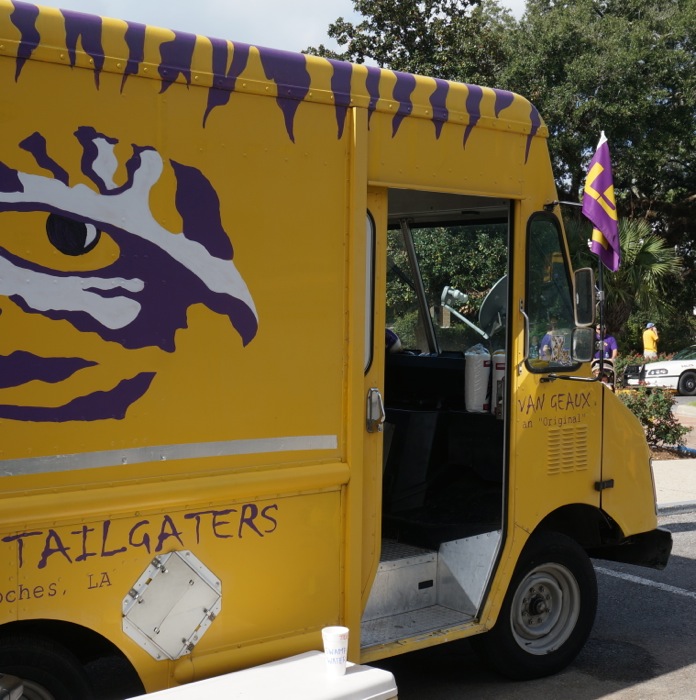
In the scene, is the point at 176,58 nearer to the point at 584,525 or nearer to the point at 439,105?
the point at 439,105

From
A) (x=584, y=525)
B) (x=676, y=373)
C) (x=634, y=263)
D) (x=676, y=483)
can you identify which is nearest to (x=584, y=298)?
(x=584, y=525)

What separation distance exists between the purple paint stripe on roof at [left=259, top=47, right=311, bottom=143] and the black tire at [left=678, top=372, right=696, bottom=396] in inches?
868

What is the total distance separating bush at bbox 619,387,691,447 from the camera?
13.6 meters

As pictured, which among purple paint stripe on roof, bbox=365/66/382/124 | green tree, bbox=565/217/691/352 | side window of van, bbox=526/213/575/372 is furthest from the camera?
green tree, bbox=565/217/691/352

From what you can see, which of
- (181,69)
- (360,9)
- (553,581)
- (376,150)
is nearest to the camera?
(181,69)

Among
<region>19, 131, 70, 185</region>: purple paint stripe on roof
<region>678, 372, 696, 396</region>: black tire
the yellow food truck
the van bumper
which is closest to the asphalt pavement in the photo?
the van bumper

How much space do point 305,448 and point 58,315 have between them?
3.97 feet

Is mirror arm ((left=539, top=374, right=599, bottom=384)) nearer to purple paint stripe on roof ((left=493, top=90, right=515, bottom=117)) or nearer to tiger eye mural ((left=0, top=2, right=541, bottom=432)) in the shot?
purple paint stripe on roof ((left=493, top=90, right=515, bottom=117))

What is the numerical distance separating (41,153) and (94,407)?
913 mm

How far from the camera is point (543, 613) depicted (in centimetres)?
543

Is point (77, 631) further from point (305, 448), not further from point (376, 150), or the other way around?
point (376, 150)

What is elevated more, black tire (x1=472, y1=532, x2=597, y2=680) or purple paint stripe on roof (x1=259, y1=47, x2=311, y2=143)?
purple paint stripe on roof (x1=259, y1=47, x2=311, y2=143)

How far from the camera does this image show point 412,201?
5.48 meters

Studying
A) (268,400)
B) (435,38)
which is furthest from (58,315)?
(435,38)
